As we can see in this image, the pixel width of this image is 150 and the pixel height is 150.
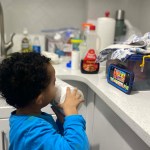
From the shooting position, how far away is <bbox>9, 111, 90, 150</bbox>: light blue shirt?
0.71m

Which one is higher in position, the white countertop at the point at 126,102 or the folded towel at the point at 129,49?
the folded towel at the point at 129,49

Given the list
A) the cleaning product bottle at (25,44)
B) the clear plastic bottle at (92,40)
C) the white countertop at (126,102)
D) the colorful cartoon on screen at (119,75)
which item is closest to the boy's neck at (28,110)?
the white countertop at (126,102)

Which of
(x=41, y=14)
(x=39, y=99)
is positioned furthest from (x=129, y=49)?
(x=41, y=14)

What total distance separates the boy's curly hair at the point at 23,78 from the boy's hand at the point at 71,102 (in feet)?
0.42

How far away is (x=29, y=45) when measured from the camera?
173 cm

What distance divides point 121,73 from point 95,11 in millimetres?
869

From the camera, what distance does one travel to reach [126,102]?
942 millimetres

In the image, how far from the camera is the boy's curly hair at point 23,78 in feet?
2.31

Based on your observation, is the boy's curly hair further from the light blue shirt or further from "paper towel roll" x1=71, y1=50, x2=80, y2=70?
"paper towel roll" x1=71, y1=50, x2=80, y2=70

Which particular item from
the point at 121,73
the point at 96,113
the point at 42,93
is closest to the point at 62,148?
the point at 42,93

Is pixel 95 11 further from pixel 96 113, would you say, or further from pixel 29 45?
pixel 96 113

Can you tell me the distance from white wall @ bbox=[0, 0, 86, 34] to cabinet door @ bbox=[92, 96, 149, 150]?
0.84 m

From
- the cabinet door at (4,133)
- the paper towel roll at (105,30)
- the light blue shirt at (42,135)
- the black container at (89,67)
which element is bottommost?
the cabinet door at (4,133)

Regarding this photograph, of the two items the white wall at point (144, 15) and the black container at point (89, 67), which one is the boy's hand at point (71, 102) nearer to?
the black container at point (89, 67)
